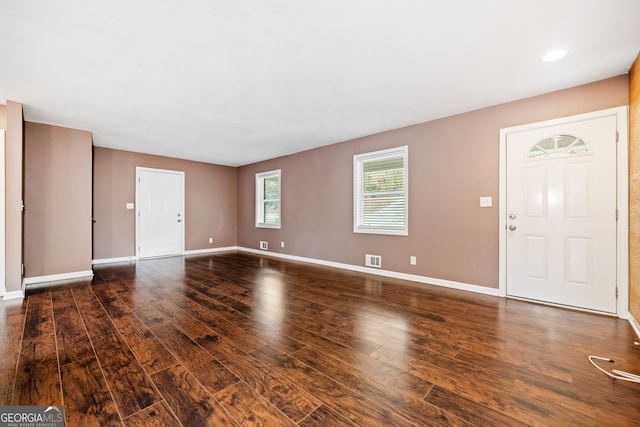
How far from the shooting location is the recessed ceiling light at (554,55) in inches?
88.5

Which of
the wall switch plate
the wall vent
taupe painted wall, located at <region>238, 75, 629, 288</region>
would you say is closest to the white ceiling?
taupe painted wall, located at <region>238, 75, 629, 288</region>

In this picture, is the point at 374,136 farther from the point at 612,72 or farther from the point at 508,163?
the point at 612,72

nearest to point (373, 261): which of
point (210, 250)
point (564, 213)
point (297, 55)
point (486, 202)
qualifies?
point (486, 202)

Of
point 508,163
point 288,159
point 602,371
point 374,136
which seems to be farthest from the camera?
point 288,159

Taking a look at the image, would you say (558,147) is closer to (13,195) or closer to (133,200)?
(13,195)

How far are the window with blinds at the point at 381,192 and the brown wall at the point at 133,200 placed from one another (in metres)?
4.17

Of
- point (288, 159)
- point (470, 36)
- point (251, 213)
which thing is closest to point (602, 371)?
point (470, 36)

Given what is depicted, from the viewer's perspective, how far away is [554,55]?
2.30 m

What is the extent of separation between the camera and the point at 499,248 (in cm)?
331

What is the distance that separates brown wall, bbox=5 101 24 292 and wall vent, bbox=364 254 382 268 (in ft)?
15.5

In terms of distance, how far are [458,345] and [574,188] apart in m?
2.24

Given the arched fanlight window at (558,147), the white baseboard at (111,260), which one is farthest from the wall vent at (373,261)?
the white baseboard at (111,260)

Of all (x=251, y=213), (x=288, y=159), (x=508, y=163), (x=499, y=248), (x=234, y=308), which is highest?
(x=288, y=159)

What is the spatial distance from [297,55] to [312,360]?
245 cm
